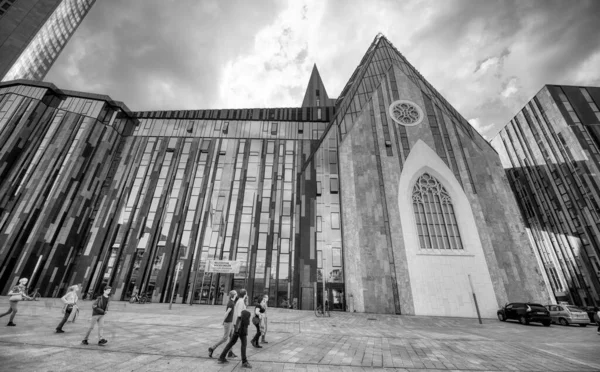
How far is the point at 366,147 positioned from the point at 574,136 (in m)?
34.6

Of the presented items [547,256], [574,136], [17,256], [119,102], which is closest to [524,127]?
[574,136]

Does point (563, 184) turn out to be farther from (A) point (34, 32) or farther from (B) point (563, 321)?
(A) point (34, 32)

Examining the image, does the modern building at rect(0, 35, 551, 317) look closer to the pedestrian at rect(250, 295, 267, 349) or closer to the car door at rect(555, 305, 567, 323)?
the car door at rect(555, 305, 567, 323)

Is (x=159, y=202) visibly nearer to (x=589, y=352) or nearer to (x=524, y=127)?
(x=589, y=352)

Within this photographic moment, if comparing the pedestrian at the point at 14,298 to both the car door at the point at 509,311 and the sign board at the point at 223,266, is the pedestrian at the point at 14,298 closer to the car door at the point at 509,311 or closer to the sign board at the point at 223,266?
the sign board at the point at 223,266

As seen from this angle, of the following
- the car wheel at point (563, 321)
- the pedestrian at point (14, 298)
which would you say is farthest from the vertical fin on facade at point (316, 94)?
the pedestrian at point (14, 298)

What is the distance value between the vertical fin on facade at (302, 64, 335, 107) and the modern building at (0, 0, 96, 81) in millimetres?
40758

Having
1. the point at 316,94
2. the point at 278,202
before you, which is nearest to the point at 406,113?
the point at 278,202

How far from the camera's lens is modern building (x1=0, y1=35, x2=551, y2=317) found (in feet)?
79.2

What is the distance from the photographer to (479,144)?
3025 cm

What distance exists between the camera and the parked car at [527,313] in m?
16.5

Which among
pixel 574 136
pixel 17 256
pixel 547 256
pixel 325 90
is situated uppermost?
pixel 325 90

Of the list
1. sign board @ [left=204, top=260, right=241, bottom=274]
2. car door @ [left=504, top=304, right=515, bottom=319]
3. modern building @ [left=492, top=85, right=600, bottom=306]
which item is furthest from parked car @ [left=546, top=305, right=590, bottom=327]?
sign board @ [left=204, top=260, right=241, bottom=274]

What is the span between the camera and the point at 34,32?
27.4m
